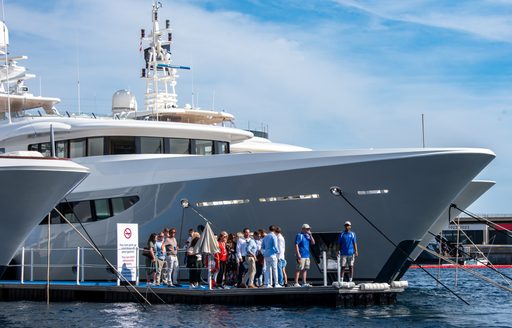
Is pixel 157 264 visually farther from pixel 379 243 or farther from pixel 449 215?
pixel 449 215

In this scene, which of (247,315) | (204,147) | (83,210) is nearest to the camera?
(247,315)

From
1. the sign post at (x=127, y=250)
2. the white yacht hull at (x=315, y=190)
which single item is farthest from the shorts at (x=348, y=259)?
the sign post at (x=127, y=250)

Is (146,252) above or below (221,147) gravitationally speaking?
below

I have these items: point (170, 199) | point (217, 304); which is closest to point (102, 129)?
point (170, 199)

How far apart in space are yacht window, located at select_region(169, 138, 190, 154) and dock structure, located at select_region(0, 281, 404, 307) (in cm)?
475

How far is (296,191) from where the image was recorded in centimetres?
2084

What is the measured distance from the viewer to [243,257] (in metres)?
20.1

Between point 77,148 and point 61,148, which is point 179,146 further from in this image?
point 61,148

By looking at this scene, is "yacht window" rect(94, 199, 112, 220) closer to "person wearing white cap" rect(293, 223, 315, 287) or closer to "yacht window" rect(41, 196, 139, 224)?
"yacht window" rect(41, 196, 139, 224)

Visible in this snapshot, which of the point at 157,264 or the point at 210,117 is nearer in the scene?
the point at 157,264

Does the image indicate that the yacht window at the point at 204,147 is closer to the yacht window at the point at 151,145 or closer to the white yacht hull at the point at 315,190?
the yacht window at the point at 151,145

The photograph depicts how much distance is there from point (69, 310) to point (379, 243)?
7079 millimetres

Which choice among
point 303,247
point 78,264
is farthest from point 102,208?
point 303,247

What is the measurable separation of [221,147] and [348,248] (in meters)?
6.75
